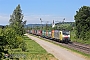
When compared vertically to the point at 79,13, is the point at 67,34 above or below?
below

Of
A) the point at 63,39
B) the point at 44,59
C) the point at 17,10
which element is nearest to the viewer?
the point at 44,59

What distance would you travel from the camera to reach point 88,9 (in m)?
74.3

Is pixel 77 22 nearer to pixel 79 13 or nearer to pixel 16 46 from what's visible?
pixel 79 13

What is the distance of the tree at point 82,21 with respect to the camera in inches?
2758

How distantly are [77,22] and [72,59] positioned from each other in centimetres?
4932

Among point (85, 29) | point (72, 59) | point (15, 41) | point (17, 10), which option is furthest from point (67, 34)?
point (17, 10)

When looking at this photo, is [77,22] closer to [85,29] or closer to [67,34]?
[85,29]

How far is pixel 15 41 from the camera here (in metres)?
37.8

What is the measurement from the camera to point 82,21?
2847 inches

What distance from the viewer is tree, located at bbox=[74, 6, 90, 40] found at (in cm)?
7006

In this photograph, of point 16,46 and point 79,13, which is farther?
point 79,13

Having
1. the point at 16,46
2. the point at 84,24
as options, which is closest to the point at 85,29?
the point at 84,24

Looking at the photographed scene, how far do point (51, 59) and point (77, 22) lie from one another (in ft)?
164

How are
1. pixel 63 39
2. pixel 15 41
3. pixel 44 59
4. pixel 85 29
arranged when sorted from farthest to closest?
1. pixel 85 29
2. pixel 63 39
3. pixel 15 41
4. pixel 44 59
